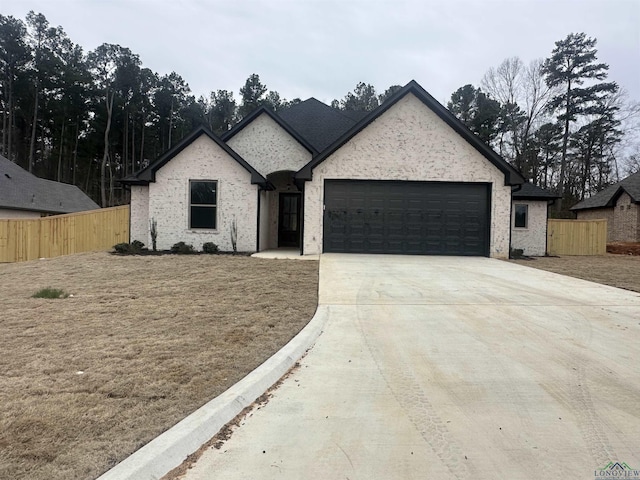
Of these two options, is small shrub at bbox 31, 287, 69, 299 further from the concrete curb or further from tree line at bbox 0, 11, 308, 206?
tree line at bbox 0, 11, 308, 206

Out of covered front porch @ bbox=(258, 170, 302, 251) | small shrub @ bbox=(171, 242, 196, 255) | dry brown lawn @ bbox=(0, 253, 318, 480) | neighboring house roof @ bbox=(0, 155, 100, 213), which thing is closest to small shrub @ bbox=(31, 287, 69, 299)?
dry brown lawn @ bbox=(0, 253, 318, 480)

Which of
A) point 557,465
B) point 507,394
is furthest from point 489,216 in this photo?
point 557,465

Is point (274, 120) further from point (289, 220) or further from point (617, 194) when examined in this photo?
point (617, 194)

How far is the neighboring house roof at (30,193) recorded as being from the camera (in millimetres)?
25578

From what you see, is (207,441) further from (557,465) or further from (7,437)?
(557,465)

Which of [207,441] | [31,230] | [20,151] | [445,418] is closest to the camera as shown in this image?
[207,441]

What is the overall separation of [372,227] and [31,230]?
44.7ft

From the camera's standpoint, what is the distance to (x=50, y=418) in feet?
9.50

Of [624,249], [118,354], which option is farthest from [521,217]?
[118,354]

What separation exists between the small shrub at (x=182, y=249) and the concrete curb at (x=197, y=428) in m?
11.5

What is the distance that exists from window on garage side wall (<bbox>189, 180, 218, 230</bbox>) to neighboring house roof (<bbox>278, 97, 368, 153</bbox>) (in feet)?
19.6

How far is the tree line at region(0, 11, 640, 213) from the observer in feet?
119

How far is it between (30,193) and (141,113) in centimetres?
2068

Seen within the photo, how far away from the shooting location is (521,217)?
18547mm
